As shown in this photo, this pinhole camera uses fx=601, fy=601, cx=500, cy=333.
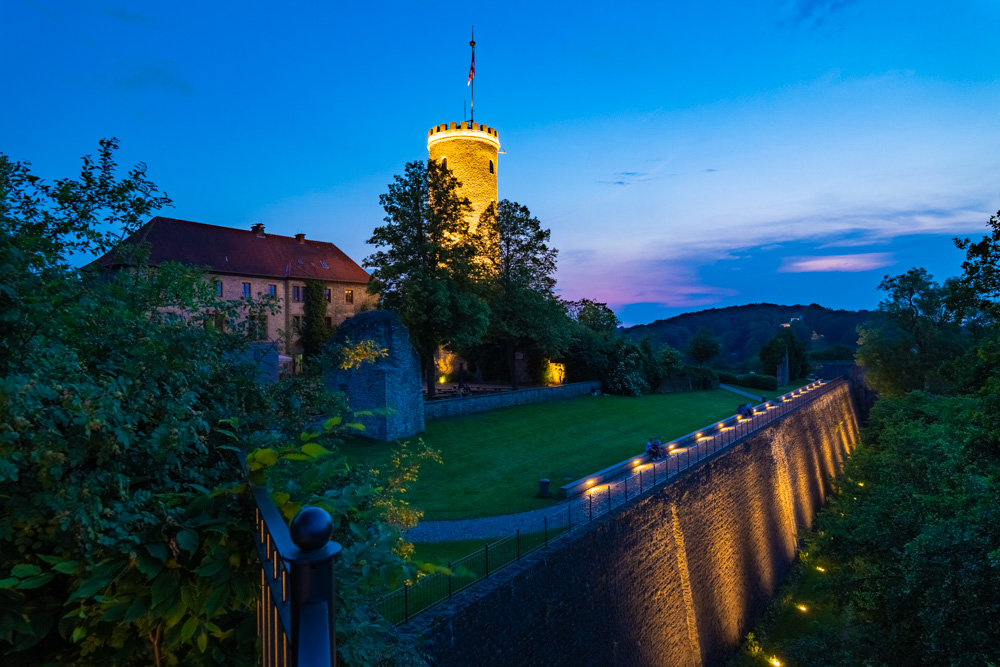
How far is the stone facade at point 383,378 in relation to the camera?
22.4 meters

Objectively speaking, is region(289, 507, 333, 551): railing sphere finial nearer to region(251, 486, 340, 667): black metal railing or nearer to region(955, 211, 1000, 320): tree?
region(251, 486, 340, 667): black metal railing

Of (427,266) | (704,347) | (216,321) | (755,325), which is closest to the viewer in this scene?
(216,321)

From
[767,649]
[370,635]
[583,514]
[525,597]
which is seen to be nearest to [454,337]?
[583,514]

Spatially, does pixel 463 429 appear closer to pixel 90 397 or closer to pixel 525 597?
pixel 525 597

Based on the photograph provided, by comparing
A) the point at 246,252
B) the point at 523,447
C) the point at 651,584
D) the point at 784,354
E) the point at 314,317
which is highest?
the point at 246,252

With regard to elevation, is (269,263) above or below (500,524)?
above

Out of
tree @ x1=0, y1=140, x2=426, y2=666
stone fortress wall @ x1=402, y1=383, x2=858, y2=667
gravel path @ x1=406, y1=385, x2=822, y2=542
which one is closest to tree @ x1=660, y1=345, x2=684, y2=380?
stone fortress wall @ x1=402, y1=383, x2=858, y2=667

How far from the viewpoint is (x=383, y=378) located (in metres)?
22.2

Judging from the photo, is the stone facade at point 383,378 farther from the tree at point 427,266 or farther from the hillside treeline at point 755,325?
the hillside treeline at point 755,325

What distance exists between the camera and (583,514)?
1448cm

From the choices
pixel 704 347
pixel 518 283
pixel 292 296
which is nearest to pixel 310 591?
pixel 518 283

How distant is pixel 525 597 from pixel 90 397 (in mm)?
8413

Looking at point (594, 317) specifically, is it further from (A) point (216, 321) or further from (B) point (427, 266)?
(A) point (216, 321)

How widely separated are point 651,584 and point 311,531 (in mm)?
13438
